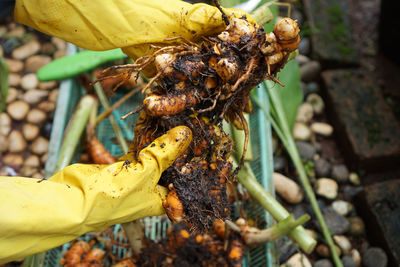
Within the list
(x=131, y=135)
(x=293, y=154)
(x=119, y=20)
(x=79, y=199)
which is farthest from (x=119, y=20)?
(x=293, y=154)

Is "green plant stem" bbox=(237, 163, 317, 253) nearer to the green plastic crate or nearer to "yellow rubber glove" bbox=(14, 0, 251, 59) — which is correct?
the green plastic crate

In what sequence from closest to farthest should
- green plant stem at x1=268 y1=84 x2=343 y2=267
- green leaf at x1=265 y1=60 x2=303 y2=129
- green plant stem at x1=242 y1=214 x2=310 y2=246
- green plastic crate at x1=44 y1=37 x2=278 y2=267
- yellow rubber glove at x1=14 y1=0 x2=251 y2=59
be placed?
yellow rubber glove at x1=14 y1=0 x2=251 y2=59
green plant stem at x1=242 y1=214 x2=310 y2=246
green plastic crate at x1=44 y1=37 x2=278 y2=267
green plant stem at x1=268 y1=84 x2=343 y2=267
green leaf at x1=265 y1=60 x2=303 y2=129

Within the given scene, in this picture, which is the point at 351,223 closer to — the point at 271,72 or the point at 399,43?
the point at 271,72

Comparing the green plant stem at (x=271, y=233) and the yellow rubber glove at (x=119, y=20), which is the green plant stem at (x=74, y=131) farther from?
the green plant stem at (x=271, y=233)

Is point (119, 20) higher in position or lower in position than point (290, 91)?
higher

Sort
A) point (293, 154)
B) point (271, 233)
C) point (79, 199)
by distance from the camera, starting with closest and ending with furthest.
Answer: point (79, 199) → point (271, 233) → point (293, 154)

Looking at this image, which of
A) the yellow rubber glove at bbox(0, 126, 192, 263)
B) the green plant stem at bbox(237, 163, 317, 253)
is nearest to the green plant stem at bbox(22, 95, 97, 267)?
the yellow rubber glove at bbox(0, 126, 192, 263)

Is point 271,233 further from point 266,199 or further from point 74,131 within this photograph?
point 74,131
